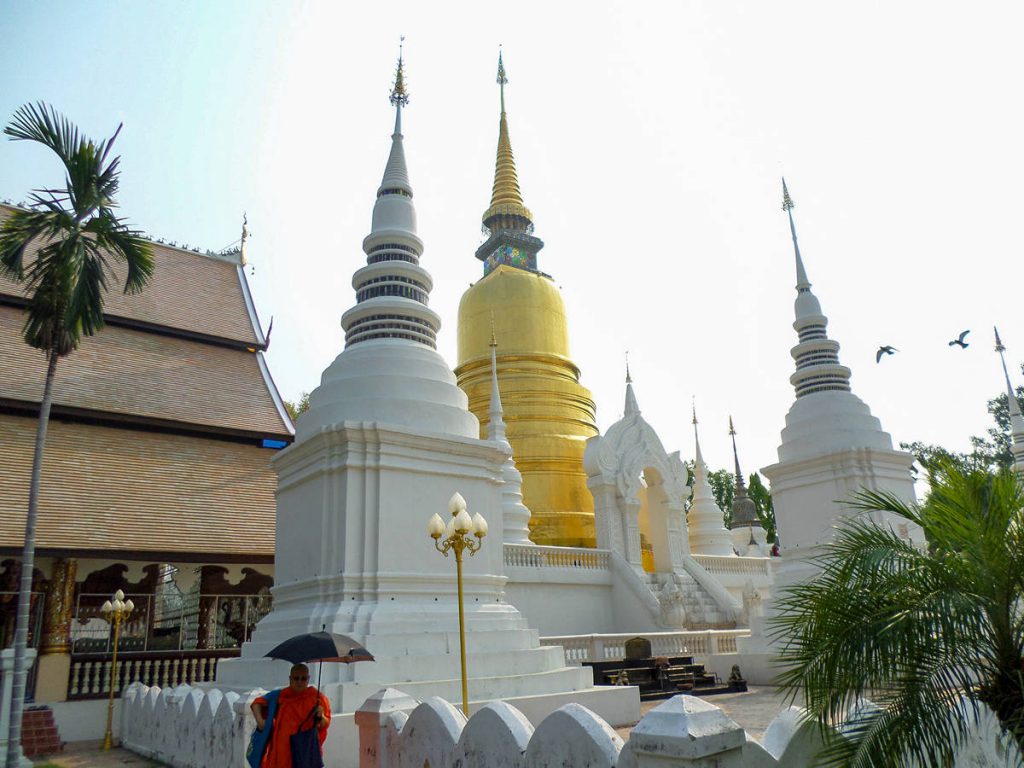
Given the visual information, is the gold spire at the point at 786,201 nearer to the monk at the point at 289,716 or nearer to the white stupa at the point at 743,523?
the monk at the point at 289,716

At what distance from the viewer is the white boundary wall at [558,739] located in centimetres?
A: 330

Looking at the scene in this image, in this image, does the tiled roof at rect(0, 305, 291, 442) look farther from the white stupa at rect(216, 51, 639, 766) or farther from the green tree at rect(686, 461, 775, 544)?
the green tree at rect(686, 461, 775, 544)

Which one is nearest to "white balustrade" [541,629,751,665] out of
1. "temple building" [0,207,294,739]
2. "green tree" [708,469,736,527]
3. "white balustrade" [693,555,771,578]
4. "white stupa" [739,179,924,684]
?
"white stupa" [739,179,924,684]

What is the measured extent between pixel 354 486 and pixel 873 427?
9469 millimetres

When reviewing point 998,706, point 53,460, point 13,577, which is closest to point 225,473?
point 53,460

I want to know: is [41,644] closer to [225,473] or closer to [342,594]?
[225,473]

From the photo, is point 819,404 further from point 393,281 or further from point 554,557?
point 393,281

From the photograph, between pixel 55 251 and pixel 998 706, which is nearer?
pixel 998 706

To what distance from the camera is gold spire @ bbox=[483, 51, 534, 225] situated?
30094mm

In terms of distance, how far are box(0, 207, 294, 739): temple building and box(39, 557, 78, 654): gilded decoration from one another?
23 mm

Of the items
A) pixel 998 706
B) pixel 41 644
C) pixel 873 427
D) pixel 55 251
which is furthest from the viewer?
pixel 873 427

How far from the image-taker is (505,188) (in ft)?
100

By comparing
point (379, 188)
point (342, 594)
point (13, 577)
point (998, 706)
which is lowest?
point (998, 706)

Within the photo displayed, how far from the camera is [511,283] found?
26844 mm
